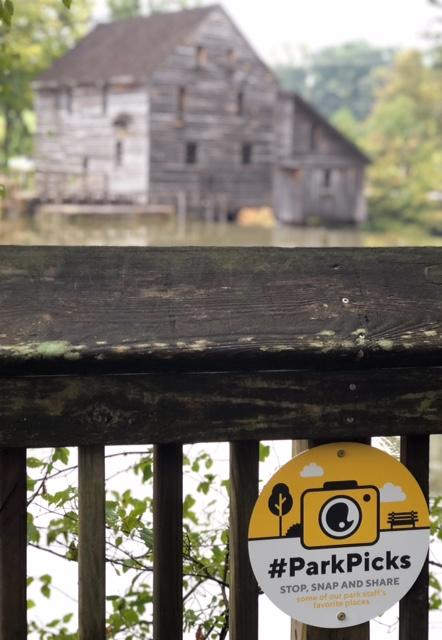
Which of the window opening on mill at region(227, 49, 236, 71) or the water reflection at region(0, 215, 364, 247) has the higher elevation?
the window opening on mill at region(227, 49, 236, 71)

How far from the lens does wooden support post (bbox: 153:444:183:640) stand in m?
1.74

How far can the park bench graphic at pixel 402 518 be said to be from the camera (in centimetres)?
177

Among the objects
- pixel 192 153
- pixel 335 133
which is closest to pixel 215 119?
pixel 192 153

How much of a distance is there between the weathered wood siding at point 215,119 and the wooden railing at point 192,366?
38136mm

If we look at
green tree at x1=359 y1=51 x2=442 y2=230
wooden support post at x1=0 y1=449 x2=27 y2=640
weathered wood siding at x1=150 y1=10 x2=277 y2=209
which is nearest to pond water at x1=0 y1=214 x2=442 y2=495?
weathered wood siding at x1=150 y1=10 x2=277 y2=209

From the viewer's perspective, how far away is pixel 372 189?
56.6m

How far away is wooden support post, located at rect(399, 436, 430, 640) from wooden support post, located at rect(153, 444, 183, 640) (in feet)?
1.26

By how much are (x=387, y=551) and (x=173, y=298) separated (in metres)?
0.54

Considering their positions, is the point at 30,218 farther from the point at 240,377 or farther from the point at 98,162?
the point at 240,377

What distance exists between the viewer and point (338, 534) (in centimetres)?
175

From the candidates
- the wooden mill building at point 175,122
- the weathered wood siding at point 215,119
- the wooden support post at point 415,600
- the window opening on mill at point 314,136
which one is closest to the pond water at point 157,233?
the wooden mill building at point 175,122

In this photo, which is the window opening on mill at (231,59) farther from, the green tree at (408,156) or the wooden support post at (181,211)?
the green tree at (408,156)

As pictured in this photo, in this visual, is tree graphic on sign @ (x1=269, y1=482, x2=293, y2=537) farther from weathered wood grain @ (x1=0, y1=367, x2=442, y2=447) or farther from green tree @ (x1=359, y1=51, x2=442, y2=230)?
green tree @ (x1=359, y1=51, x2=442, y2=230)

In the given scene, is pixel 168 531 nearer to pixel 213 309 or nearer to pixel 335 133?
pixel 213 309
